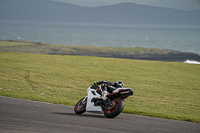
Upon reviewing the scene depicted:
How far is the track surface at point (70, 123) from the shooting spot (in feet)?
24.8

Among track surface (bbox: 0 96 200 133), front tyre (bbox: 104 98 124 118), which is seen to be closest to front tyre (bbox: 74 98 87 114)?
track surface (bbox: 0 96 200 133)

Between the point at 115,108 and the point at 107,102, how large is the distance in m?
0.35

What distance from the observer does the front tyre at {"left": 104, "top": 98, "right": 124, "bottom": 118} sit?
27.7ft

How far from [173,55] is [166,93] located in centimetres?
5823

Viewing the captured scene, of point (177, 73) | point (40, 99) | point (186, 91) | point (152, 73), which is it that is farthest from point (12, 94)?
point (177, 73)

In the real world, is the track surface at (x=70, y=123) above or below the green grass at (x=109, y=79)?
below

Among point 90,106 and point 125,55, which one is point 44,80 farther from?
point 125,55

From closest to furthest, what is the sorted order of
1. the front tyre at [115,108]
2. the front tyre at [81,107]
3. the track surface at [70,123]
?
1. the track surface at [70,123]
2. the front tyre at [115,108]
3. the front tyre at [81,107]

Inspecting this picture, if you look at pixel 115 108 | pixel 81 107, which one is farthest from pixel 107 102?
pixel 81 107

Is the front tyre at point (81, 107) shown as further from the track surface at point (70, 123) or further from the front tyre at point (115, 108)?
the front tyre at point (115, 108)

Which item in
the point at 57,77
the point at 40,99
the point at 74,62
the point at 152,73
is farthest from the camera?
the point at 74,62

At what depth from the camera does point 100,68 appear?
24.5 meters

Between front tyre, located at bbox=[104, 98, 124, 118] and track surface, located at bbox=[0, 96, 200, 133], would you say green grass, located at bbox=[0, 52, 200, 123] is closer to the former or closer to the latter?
track surface, located at bbox=[0, 96, 200, 133]

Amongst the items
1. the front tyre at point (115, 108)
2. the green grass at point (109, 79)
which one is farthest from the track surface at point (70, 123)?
the green grass at point (109, 79)
